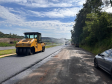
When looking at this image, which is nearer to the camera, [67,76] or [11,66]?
[67,76]

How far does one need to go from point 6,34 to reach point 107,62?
259ft

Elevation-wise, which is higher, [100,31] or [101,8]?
[101,8]

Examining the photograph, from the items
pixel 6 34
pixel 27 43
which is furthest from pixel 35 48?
pixel 6 34

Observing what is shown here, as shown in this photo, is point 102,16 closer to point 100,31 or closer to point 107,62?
point 100,31

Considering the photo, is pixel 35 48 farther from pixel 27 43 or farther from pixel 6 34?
pixel 6 34

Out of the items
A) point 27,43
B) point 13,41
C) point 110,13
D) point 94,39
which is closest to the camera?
point 27,43

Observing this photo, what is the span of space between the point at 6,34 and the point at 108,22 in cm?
7123

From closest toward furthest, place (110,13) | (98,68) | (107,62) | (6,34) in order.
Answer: (107,62)
(98,68)
(110,13)
(6,34)

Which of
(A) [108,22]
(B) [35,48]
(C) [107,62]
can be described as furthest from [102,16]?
(C) [107,62]

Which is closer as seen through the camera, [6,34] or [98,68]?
[98,68]

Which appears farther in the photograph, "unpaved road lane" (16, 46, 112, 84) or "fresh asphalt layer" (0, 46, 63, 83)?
"fresh asphalt layer" (0, 46, 63, 83)

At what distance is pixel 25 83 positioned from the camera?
4.67 metres

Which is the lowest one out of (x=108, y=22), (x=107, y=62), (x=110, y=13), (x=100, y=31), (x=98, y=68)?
(x=98, y=68)

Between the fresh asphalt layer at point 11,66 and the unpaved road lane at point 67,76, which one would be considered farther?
the fresh asphalt layer at point 11,66
